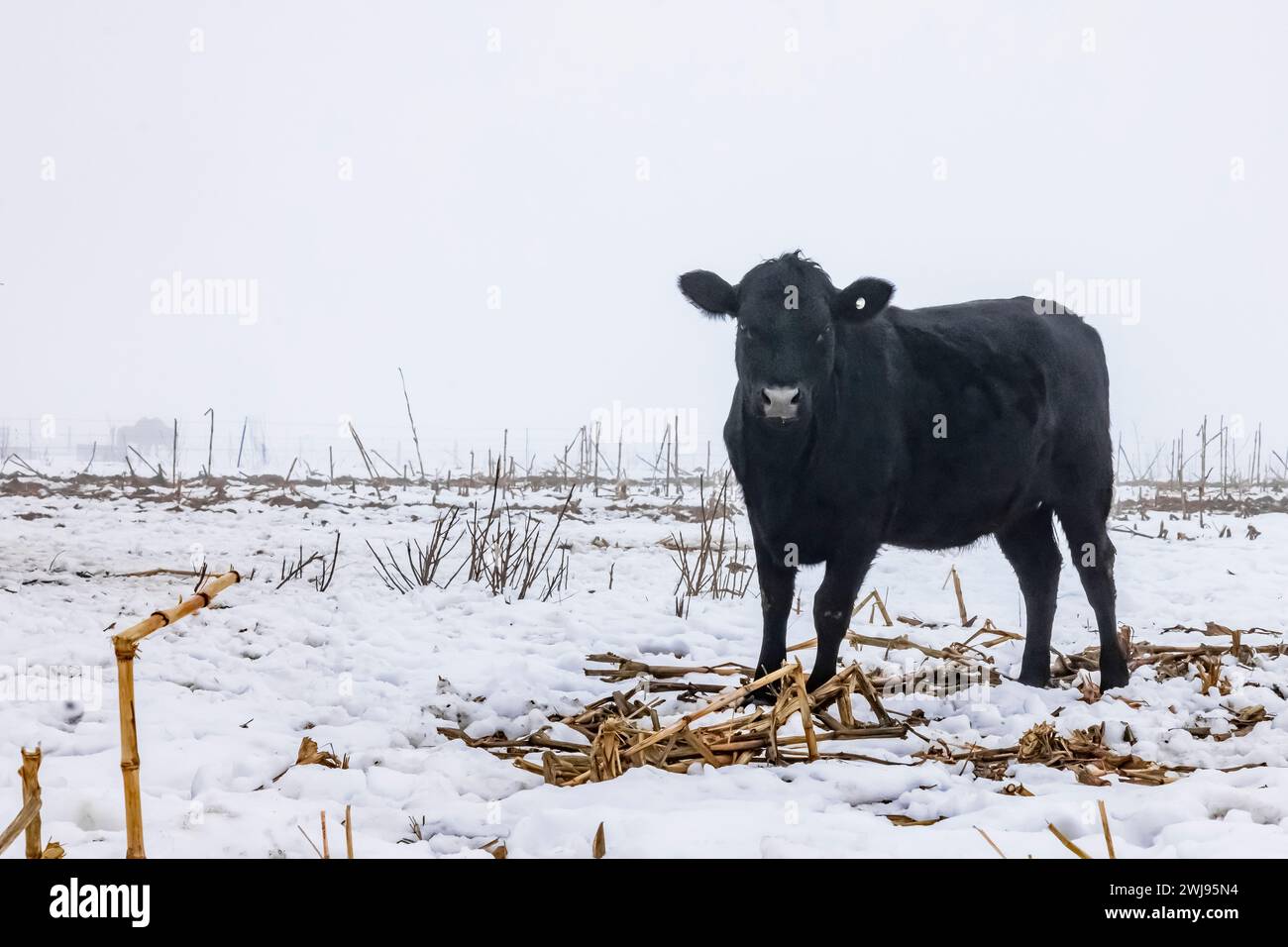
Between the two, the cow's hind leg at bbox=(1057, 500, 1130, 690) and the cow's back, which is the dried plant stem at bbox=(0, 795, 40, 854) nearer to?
the cow's back

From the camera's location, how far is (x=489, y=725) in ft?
13.5

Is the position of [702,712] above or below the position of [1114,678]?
above

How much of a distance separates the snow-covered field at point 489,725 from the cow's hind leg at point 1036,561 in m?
0.33

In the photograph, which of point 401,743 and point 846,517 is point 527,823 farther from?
point 846,517

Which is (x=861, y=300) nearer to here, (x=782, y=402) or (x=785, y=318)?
(x=785, y=318)

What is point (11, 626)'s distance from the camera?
16.5 feet

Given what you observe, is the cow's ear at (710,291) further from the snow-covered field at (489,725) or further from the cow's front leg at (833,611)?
the snow-covered field at (489,725)

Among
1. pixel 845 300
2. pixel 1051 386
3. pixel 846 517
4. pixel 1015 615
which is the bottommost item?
pixel 1015 615

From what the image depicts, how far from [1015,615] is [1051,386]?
117 inches

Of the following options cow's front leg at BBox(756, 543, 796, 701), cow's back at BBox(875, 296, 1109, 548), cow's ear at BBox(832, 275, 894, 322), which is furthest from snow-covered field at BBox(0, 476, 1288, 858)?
cow's ear at BBox(832, 275, 894, 322)

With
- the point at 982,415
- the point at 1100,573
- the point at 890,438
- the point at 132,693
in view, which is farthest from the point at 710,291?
the point at 132,693

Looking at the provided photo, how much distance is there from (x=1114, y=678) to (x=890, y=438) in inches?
70.5

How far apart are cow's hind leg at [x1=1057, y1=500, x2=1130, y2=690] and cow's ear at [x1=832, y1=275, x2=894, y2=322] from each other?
185 cm
